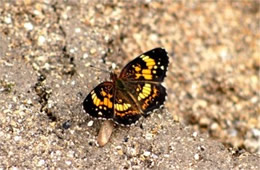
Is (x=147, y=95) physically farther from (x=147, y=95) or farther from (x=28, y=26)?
(x=28, y=26)

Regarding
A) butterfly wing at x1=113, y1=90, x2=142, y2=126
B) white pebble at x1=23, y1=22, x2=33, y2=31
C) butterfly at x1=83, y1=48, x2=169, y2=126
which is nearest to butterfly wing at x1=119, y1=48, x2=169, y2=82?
butterfly at x1=83, y1=48, x2=169, y2=126

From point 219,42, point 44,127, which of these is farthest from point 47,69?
point 219,42

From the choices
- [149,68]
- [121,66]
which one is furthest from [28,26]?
[149,68]

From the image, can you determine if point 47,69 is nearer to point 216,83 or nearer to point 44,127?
point 44,127

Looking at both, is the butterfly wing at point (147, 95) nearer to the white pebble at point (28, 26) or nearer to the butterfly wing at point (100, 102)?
the butterfly wing at point (100, 102)

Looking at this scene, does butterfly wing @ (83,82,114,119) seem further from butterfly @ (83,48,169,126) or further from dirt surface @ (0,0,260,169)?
dirt surface @ (0,0,260,169)

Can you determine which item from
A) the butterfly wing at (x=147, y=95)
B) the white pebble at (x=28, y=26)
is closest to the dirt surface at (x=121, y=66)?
the white pebble at (x=28, y=26)
